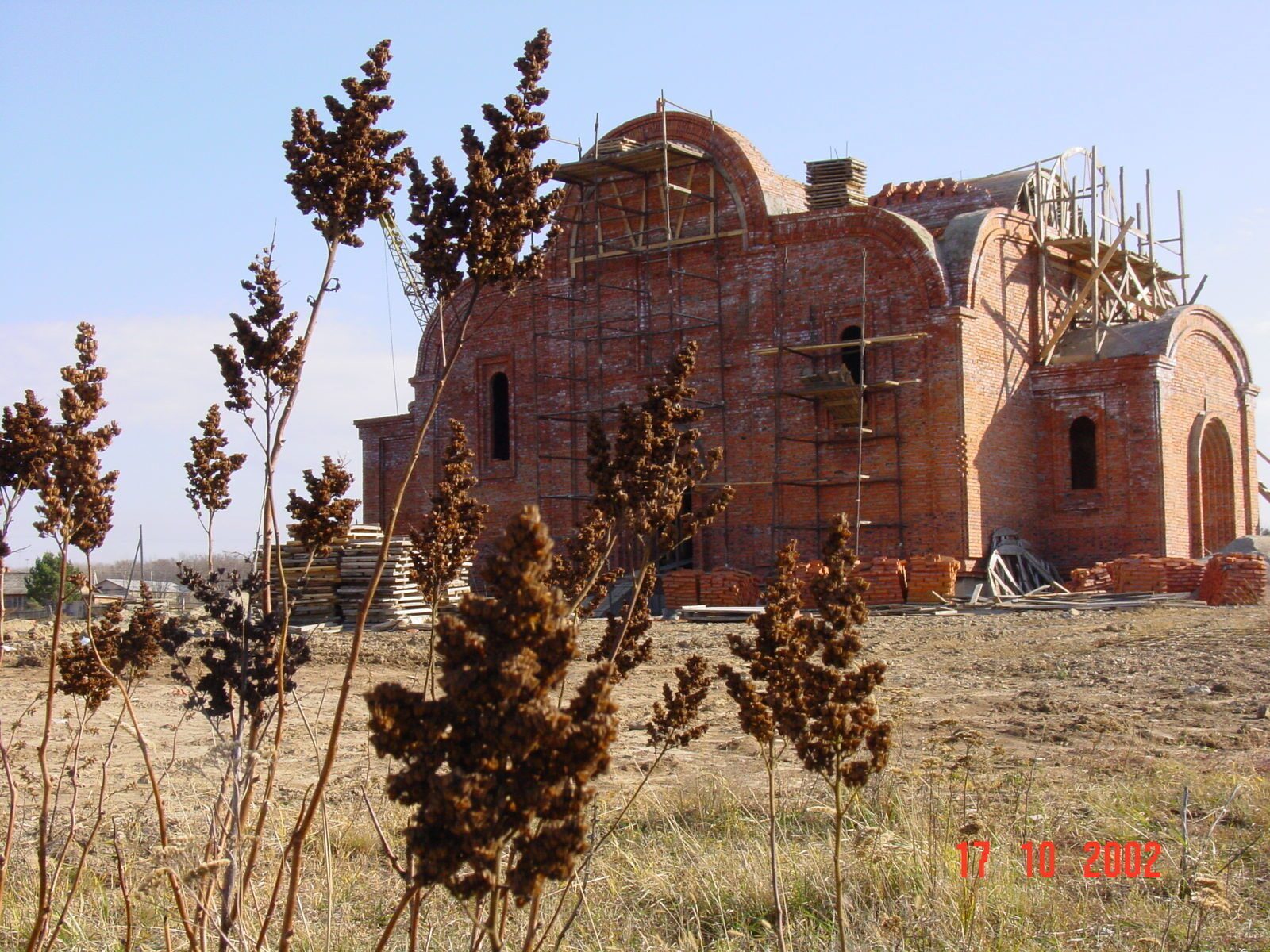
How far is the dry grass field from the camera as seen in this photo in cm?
481

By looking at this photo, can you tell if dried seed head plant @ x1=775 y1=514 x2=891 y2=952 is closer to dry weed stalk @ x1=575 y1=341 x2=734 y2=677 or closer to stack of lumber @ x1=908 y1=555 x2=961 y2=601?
dry weed stalk @ x1=575 y1=341 x2=734 y2=677

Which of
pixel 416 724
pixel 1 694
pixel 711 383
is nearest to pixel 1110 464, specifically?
pixel 711 383

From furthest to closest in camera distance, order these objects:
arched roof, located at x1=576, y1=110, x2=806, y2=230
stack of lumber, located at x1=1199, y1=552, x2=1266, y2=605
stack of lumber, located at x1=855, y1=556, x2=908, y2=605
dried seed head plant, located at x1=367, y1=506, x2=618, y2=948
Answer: arched roof, located at x1=576, y1=110, x2=806, y2=230
stack of lumber, located at x1=855, y1=556, x2=908, y2=605
stack of lumber, located at x1=1199, y1=552, x2=1266, y2=605
dried seed head plant, located at x1=367, y1=506, x2=618, y2=948

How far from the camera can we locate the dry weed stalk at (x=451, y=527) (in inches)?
157

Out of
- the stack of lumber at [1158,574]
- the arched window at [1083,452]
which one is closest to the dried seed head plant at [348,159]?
the stack of lumber at [1158,574]

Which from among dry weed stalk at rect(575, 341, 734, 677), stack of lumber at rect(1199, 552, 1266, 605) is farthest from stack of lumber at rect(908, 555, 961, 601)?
dry weed stalk at rect(575, 341, 734, 677)

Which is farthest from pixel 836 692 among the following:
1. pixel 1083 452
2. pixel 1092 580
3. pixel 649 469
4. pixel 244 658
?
pixel 1083 452

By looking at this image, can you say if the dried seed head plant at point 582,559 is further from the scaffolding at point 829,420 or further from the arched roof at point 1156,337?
the arched roof at point 1156,337

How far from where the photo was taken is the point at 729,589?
74.5ft

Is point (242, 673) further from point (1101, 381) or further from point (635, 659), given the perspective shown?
point (1101, 381)

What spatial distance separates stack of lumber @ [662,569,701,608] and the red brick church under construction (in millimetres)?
1396

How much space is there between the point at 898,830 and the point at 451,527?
3125mm

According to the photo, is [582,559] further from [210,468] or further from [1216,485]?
[1216,485]

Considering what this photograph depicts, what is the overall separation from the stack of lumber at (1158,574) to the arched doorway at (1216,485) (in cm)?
411
